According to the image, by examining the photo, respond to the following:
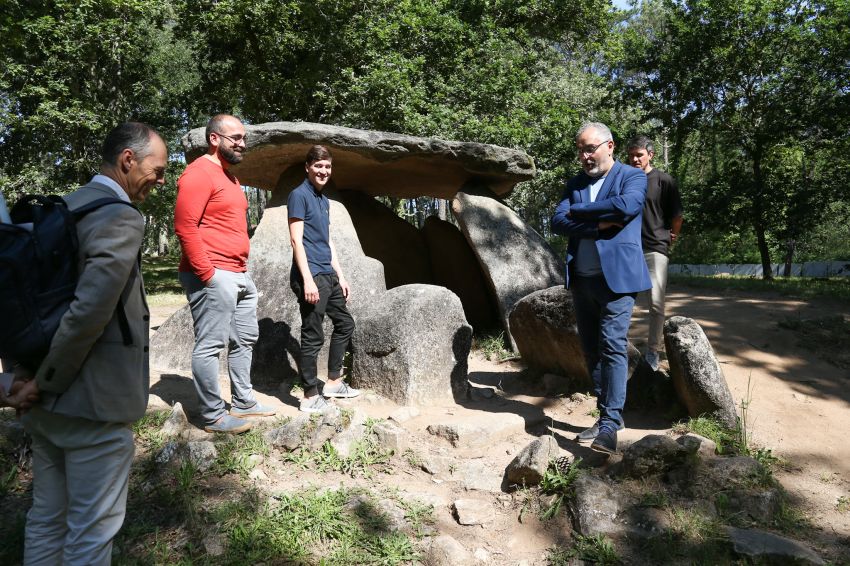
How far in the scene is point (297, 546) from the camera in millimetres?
2930

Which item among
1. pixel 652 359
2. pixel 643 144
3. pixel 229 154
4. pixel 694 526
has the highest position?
pixel 643 144

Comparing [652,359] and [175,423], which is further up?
[652,359]

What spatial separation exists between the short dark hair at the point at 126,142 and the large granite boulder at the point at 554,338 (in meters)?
3.48

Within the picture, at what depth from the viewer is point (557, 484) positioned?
11.0ft

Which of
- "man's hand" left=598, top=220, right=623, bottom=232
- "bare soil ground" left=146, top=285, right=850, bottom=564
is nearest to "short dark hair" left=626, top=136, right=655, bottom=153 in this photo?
"man's hand" left=598, top=220, right=623, bottom=232

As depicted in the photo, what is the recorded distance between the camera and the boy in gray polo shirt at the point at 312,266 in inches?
178

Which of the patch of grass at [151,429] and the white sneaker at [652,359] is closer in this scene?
the patch of grass at [151,429]

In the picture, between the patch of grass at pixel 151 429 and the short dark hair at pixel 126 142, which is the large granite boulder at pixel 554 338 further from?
the short dark hair at pixel 126 142

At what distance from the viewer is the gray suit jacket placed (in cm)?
185

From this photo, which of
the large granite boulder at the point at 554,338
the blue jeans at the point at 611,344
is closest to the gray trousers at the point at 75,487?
the blue jeans at the point at 611,344

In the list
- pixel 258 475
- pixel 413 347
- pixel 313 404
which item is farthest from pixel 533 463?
pixel 313 404

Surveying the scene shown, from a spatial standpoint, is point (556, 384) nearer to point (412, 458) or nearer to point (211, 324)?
point (412, 458)

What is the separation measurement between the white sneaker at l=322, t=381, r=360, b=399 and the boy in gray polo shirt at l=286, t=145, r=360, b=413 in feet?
0.14

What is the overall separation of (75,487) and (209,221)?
7.07 feet
